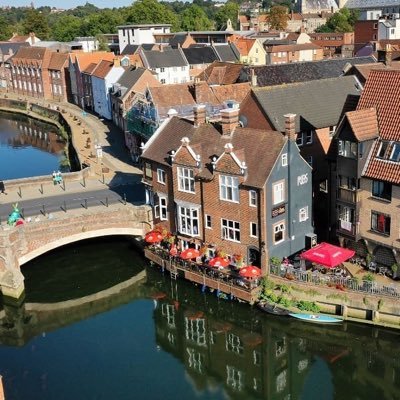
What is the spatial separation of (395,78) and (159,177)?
22.0m

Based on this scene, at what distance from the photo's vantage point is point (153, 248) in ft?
183

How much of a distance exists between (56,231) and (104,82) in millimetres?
63206

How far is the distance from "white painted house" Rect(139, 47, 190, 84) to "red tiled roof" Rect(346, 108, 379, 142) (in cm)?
8029

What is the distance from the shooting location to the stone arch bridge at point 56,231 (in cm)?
5094

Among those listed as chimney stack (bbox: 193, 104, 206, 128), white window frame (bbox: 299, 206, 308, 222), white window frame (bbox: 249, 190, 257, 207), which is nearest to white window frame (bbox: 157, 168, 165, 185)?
chimney stack (bbox: 193, 104, 206, 128)

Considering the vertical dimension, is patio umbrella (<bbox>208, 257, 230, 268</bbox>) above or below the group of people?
below

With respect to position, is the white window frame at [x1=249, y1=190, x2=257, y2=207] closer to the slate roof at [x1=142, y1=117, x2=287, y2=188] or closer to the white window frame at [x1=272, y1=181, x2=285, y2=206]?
the slate roof at [x1=142, y1=117, x2=287, y2=188]

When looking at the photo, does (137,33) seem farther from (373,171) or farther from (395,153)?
(395,153)

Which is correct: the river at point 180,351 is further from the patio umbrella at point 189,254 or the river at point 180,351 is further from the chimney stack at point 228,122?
→ the chimney stack at point 228,122

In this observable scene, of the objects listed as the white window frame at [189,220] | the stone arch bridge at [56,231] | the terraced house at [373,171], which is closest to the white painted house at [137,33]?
the stone arch bridge at [56,231]

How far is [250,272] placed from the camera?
4656cm

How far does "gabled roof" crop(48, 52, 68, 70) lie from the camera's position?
140288mm

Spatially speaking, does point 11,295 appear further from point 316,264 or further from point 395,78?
point 395,78

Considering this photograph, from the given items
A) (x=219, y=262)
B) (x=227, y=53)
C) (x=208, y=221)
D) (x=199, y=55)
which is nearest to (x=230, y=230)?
(x=208, y=221)
